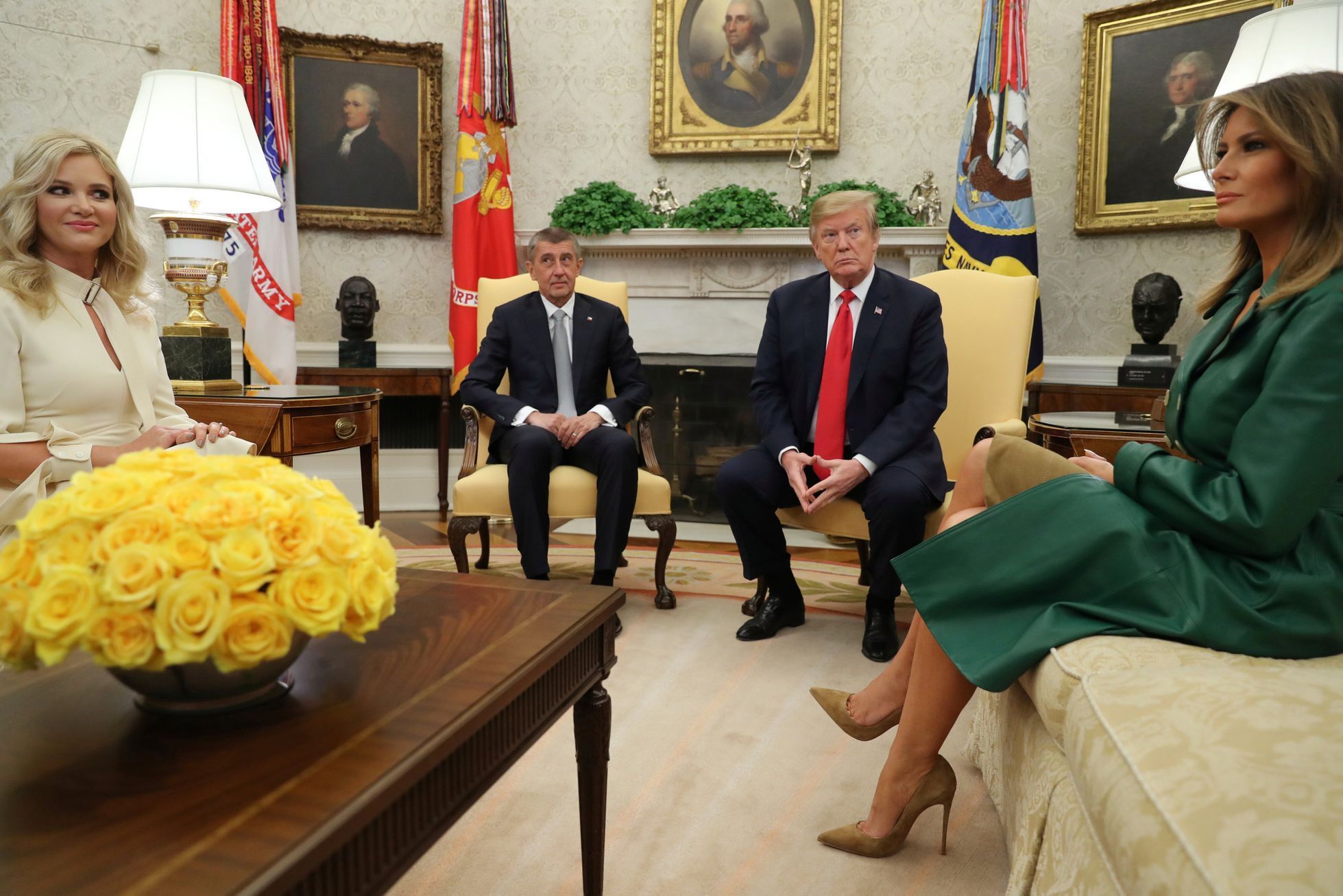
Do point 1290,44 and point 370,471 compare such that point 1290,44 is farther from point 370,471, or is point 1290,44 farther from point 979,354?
point 370,471

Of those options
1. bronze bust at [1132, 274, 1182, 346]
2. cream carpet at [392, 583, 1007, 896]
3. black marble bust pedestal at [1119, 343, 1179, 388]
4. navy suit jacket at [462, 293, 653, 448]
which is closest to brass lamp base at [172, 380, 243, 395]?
navy suit jacket at [462, 293, 653, 448]

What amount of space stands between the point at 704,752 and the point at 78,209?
7.14 ft

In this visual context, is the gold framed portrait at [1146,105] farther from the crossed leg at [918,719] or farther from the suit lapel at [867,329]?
the crossed leg at [918,719]

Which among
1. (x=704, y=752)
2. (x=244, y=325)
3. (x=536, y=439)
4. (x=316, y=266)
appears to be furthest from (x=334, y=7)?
(x=704, y=752)

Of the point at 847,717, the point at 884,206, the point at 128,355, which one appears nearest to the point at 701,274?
the point at 884,206

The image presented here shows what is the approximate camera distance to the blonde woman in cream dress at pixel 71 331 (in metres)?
2.22

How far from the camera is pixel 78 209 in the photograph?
93.6 inches

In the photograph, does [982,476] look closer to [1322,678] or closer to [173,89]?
[1322,678]

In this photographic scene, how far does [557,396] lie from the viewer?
3902mm

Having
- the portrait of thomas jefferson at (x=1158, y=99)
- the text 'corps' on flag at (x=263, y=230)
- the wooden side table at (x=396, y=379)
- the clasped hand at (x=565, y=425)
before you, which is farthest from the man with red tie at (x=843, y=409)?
the text 'corps' on flag at (x=263, y=230)

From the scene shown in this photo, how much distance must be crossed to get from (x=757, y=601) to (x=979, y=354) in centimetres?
134

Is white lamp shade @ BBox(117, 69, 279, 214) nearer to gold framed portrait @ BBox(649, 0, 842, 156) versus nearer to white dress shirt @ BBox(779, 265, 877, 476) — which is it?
white dress shirt @ BBox(779, 265, 877, 476)

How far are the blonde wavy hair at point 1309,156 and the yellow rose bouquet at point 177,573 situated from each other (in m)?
1.52

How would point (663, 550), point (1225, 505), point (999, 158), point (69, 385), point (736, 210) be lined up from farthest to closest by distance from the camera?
point (736, 210)
point (999, 158)
point (663, 550)
point (69, 385)
point (1225, 505)
